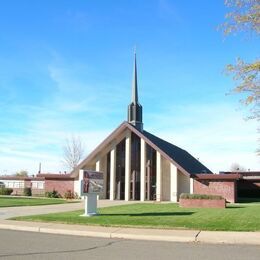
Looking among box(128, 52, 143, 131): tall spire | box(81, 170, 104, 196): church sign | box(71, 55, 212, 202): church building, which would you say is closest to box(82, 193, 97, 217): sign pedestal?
box(81, 170, 104, 196): church sign

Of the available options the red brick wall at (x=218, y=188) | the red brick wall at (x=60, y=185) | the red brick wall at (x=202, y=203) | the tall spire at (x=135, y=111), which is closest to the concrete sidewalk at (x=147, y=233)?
the red brick wall at (x=202, y=203)

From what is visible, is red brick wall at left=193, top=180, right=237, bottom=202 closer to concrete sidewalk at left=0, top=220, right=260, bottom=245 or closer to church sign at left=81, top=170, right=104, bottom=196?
church sign at left=81, top=170, right=104, bottom=196

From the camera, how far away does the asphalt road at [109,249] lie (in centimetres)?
1069

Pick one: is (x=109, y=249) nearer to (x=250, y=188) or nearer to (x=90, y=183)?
(x=90, y=183)

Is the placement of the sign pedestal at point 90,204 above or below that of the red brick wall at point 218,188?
below

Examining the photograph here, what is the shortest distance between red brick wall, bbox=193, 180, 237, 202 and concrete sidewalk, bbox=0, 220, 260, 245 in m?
24.5

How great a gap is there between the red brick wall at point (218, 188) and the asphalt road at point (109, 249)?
2680cm

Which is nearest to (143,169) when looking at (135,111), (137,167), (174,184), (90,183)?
(137,167)

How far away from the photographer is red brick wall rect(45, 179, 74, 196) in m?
47.1

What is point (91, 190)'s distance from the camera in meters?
21.9

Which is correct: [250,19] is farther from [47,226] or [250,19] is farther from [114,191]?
[114,191]

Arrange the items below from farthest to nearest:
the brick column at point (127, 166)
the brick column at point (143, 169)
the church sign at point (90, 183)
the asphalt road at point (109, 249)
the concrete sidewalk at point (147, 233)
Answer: the brick column at point (127, 166)
the brick column at point (143, 169)
the church sign at point (90, 183)
the concrete sidewalk at point (147, 233)
the asphalt road at point (109, 249)

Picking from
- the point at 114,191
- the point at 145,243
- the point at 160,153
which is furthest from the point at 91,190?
the point at 114,191

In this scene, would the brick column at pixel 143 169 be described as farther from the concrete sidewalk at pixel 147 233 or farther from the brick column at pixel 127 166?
the concrete sidewalk at pixel 147 233
